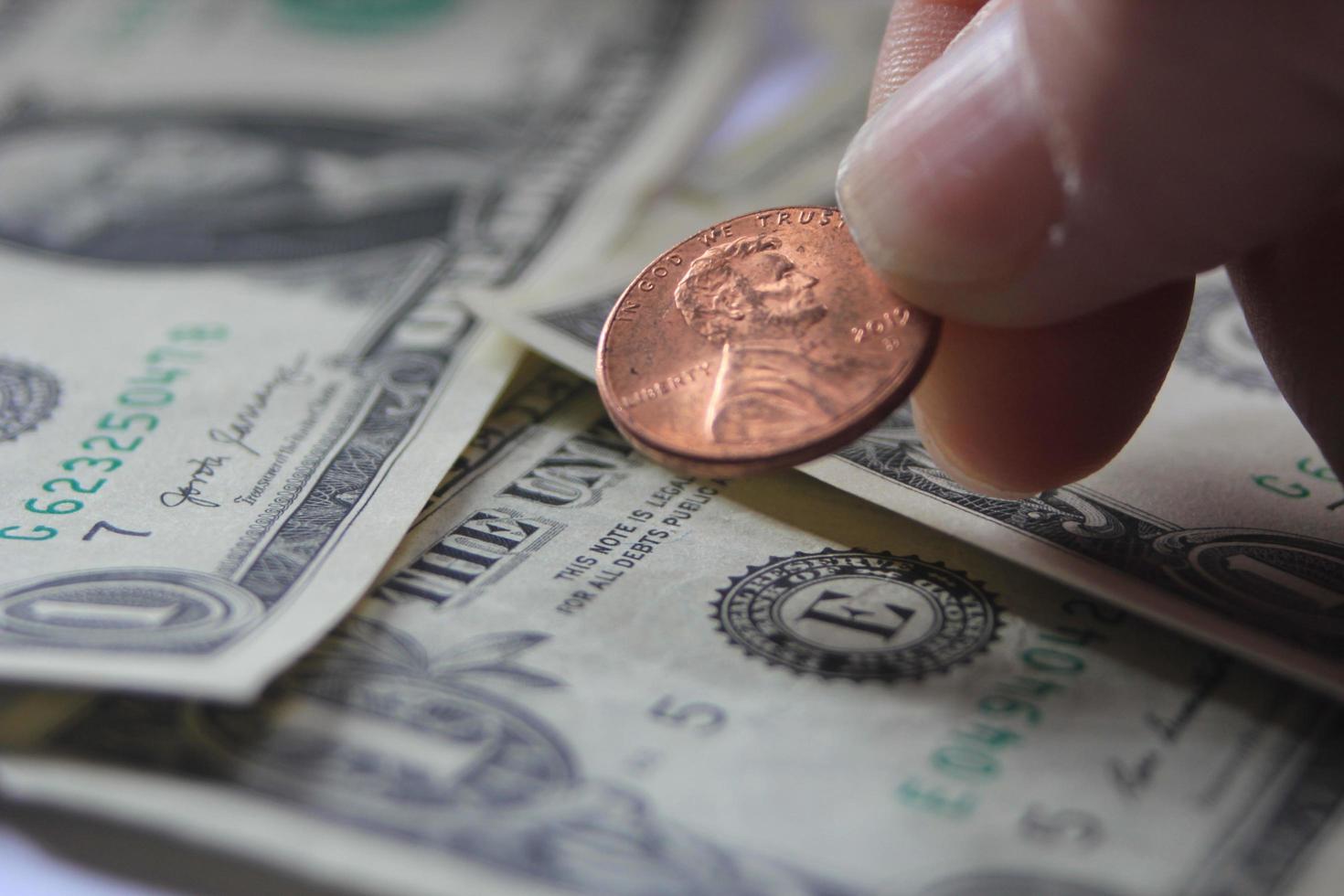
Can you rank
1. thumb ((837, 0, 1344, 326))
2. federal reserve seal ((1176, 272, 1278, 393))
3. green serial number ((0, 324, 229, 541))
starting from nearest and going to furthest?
1. thumb ((837, 0, 1344, 326))
2. green serial number ((0, 324, 229, 541))
3. federal reserve seal ((1176, 272, 1278, 393))

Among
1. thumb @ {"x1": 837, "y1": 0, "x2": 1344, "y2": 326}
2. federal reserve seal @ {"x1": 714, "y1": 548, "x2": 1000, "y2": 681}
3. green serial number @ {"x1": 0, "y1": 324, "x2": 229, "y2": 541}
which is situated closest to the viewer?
thumb @ {"x1": 837, "y1": 0, "x2": 1344, "y2": 326}

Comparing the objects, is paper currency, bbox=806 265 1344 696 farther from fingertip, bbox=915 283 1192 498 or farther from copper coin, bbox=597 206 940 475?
copper coin, bbox=597 206 940 475

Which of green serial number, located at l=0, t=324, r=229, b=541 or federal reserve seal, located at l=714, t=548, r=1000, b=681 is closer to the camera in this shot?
federal reserve seal, located at l=714, t=548, r=1000, b=681

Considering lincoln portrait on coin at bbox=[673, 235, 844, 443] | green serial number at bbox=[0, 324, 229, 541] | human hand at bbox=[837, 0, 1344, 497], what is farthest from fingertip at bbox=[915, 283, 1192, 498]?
green serial number at bbox=[0, 324, 229, 541]

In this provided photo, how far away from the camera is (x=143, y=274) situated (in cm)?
101

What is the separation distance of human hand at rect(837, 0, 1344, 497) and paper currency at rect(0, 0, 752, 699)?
1.07 ft

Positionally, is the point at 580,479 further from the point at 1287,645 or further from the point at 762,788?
the point at 1287,645

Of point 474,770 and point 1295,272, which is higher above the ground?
point 1295,272

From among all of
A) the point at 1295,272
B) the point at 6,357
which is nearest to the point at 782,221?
the point at 1295,272

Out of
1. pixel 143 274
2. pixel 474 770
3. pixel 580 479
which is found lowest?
pixel 474 770

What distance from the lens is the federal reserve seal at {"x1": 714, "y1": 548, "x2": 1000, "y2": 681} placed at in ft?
1.97

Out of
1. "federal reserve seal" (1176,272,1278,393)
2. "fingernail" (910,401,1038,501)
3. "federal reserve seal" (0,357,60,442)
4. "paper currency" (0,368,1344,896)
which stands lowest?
"paper currency" (0,368,1344,896)

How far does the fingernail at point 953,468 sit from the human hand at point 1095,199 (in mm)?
18

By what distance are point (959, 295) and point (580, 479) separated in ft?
0.94
